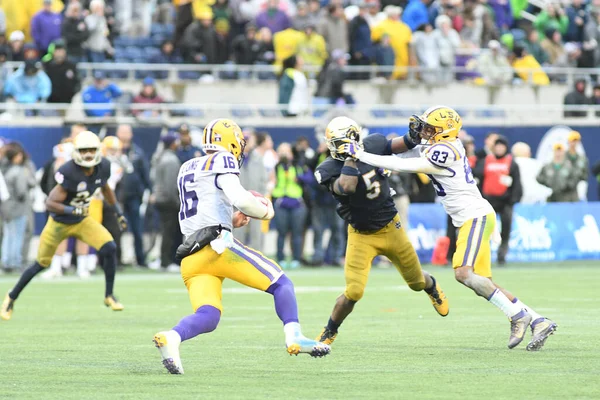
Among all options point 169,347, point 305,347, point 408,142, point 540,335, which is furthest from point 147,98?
point 169,347

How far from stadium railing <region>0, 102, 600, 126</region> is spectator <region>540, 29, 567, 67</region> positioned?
1622 mm

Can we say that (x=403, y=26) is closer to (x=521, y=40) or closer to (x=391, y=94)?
(x=391, y=94)

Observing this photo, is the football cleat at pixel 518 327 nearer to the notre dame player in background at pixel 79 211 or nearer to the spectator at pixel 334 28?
the notre dame player in background at pixel 79 211

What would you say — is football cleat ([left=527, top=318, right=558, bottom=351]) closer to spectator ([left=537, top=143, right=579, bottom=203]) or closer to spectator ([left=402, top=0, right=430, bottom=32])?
spectator ([left=537, top=143, right=579, bottom=203])

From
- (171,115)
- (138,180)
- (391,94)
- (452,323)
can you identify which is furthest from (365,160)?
(391,94)

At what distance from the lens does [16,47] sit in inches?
896

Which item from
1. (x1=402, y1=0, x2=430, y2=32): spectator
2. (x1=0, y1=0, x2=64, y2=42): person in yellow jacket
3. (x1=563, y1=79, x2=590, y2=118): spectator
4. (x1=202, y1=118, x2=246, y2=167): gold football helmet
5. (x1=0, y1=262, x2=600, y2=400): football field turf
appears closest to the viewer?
(x1=0, y1=262, x2=600, y2=400): football field turf

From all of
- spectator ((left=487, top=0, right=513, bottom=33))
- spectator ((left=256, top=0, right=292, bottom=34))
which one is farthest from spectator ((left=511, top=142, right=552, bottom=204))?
spectator ((left=487, top=0, right=513, bottom=33))

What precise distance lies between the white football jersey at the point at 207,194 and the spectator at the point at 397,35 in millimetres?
17387

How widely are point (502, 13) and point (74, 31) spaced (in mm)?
10902

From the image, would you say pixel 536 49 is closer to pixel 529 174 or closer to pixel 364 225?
pixel 529 174

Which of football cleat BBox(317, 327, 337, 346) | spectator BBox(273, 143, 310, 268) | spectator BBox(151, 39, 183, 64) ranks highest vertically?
spectator BBox(151, 39, 183, 64)

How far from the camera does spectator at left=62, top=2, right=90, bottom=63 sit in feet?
75.0

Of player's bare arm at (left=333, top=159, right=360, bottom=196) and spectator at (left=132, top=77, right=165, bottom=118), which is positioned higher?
player's bare arm at (left=333, top=159, right=360, bottom=196)
